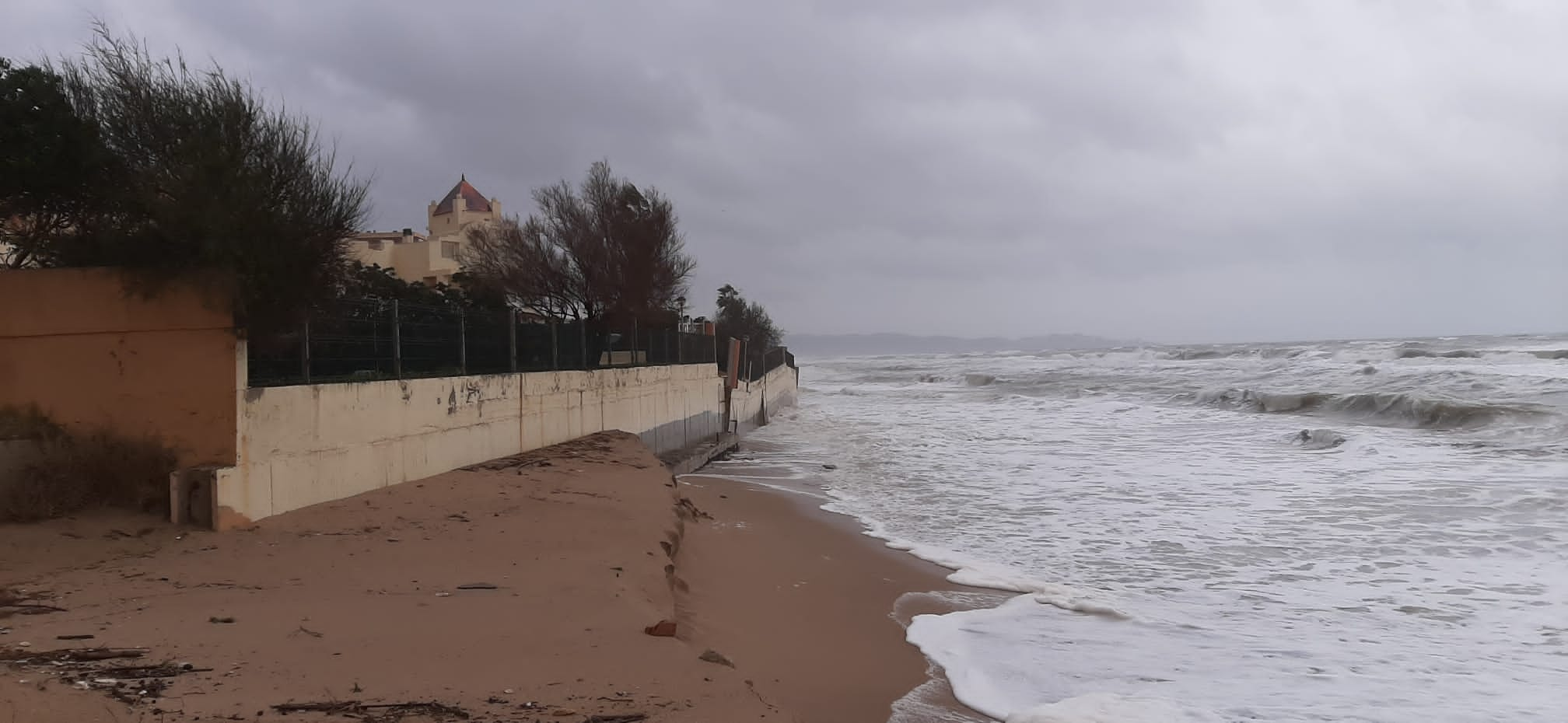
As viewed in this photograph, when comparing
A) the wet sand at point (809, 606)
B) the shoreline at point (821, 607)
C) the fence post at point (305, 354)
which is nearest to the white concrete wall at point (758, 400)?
the shoreline at point (821, 607)

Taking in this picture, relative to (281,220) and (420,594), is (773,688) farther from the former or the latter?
(281,220)

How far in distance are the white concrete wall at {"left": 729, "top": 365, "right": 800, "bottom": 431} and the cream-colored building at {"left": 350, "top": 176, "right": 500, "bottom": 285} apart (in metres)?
8.96

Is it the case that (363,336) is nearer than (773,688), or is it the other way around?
(773,688)

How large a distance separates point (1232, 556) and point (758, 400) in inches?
784

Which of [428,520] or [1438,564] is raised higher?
[428,520]

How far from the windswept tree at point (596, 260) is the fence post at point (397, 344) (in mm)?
14393

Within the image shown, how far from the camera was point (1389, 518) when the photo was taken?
36.2ft

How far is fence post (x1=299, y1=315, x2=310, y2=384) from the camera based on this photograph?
7766 millimetres

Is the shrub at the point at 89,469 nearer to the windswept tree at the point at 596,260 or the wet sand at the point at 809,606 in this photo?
the wet sand at the point at 809,606

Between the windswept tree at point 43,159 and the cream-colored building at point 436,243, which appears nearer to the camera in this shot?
the windswept tree at point 43,159

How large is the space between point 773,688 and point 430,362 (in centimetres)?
646

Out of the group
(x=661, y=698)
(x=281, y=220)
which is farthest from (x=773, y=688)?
(x=281, y=220)

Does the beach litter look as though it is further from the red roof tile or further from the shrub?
the red roof tile

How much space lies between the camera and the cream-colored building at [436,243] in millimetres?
33219
